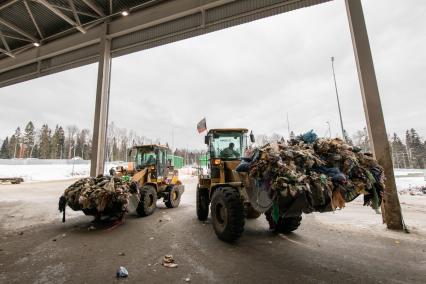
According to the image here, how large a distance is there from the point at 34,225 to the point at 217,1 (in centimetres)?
970

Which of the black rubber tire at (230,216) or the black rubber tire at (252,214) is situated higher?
the black rubber tire at (230,216)

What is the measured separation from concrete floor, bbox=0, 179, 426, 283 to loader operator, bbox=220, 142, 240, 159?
6.33 ft

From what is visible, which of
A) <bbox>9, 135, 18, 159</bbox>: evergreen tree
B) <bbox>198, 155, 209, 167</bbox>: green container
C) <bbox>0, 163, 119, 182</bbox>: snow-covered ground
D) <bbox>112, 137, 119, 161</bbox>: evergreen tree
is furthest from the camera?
<bbox>112, 137, 119, 161</bbox>: evergreen tree

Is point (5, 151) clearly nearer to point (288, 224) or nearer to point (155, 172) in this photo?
point (155, 172)

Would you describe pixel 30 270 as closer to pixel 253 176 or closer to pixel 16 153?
pixel 253 176

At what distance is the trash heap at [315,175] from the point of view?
9.87 ft

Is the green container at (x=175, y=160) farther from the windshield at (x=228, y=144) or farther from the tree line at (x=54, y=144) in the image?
the tree line at (x=54, y=144)

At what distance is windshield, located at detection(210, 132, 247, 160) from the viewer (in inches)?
239

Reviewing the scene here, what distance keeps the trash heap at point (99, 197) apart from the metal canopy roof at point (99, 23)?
7146mm

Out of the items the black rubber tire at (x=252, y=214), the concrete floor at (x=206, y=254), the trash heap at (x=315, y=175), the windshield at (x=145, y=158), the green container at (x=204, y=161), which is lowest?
the concrete floor at (x=206, y=254)

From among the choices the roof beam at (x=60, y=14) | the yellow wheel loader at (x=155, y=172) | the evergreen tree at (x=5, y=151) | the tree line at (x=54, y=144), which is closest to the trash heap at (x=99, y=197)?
the yellow wheel loader at (x=155, y=172)

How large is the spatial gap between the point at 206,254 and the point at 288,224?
88.5 inches

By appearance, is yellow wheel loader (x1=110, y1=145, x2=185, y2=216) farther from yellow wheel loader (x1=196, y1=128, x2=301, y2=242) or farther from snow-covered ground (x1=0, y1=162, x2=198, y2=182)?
snow-covered ground (x1=0, y1=162, x2=198, y2=182)

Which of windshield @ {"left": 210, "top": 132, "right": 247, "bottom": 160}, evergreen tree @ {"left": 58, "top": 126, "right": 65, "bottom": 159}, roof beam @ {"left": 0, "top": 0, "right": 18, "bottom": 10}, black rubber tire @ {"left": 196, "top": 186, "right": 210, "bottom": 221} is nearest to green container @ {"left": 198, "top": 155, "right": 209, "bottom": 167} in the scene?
windshield @ {"left": 210, "top": 132, "right": 247, "bottom": 160}
